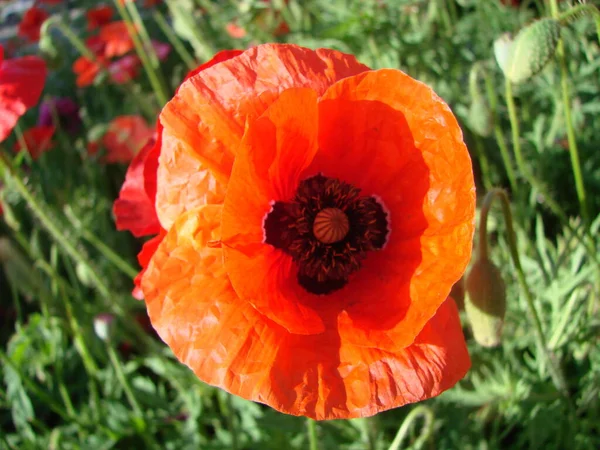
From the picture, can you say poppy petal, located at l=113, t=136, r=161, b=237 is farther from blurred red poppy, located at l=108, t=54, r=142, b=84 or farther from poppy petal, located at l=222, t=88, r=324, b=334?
blurred red poppy, located at l=108, t=54, r=142, b=84

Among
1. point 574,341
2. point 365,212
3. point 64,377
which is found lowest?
point 574,341

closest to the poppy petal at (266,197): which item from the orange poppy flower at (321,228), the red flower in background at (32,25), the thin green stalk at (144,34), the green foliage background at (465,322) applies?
the orange poppy flower at (321,228)

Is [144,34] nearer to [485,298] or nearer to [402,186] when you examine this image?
[402,186]

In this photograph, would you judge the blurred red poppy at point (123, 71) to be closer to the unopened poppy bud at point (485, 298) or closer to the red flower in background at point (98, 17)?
the red flower in background at point (98, 17)

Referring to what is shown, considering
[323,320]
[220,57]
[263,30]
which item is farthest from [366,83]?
[263,30]

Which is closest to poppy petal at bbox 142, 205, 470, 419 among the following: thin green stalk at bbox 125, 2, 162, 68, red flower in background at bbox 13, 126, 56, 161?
thin green stalk at bbox 125, 2, 162, 68

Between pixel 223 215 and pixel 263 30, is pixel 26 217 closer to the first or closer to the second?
pixel 263 30

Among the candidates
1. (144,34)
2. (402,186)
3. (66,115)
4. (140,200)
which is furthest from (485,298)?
(66,115)
